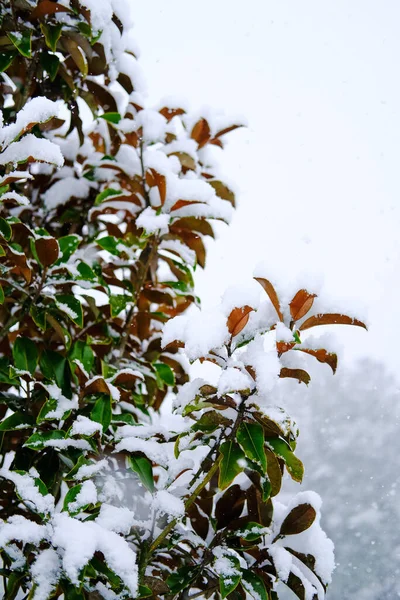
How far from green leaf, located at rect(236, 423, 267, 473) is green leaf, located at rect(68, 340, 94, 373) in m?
0.60

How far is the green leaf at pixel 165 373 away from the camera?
5.29 ft

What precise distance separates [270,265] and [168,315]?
3.23 feet

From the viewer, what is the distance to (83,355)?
1470mm

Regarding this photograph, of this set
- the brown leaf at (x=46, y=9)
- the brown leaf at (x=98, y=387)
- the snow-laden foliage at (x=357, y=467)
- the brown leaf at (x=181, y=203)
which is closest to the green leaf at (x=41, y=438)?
the brown leaf at (x=98, y=387)

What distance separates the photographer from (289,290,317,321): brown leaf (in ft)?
3.09

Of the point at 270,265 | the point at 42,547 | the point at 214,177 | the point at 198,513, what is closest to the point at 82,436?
the point at 42,547

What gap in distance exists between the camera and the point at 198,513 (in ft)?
4.14

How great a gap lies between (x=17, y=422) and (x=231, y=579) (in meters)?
0.57

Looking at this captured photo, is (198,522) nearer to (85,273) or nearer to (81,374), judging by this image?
(81,374)

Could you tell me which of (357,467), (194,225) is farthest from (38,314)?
(357,467)

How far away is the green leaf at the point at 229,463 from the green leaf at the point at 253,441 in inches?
1.3

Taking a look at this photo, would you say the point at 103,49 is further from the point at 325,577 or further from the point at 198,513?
the point at 325,577

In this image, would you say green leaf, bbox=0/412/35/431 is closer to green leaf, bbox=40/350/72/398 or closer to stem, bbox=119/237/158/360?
green leaf, bbox=40/350/72/398

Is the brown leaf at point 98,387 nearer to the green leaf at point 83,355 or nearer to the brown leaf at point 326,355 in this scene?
the green leaf at point 83,355
